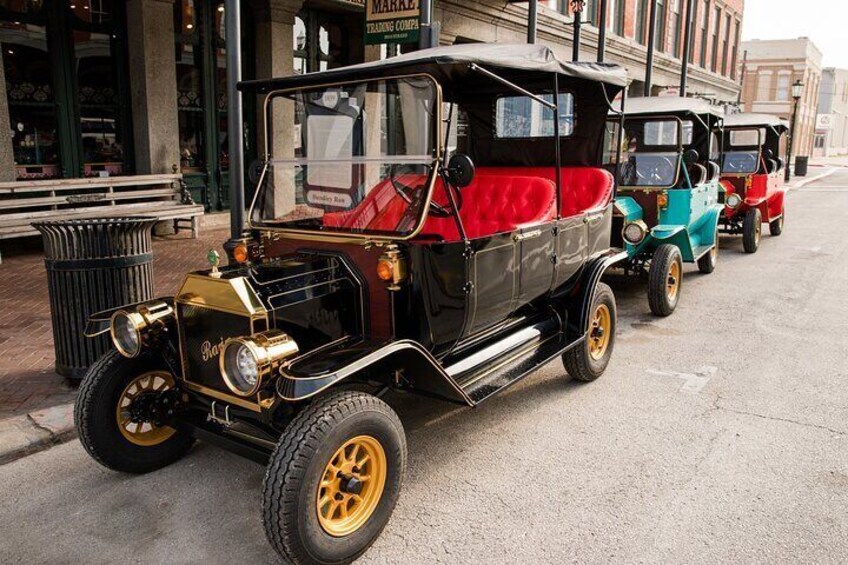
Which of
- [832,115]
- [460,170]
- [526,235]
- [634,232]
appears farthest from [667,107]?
[832,115]

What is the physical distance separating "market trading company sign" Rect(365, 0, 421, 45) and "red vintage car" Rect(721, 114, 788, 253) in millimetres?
6220

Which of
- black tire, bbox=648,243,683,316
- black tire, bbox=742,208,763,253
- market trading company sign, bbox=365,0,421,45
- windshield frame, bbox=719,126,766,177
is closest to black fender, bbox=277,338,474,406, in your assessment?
black tire, bbox=648,243,683,316

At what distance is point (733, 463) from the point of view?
4.07 m

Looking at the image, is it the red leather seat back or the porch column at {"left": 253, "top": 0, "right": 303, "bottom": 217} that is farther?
the porch column at {"left": 253, "top": 0, "right": 303, "bottom": 217}

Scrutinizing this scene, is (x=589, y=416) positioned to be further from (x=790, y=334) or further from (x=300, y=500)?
(x=790, y=334)

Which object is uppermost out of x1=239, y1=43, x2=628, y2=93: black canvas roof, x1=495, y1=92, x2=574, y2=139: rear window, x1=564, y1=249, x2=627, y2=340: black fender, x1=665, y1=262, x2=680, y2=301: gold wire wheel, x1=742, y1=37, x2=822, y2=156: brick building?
x1=742, y1=37, x2=822, y2=156: brick building

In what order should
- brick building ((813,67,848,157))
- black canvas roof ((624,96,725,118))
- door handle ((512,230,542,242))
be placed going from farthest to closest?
brick building ((813,67,848,157)) < black canvas roof ((624,96,725,118)) < door handle ((512,230,542,242))

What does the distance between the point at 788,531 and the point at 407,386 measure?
2.01 m

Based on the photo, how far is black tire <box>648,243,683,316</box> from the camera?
7.22 m

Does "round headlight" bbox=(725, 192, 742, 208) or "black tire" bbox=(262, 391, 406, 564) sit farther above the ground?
"round headlight" bbox=(725, 192, 742, 208)

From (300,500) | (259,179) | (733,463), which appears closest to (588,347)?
(733,463)

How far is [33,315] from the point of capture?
21.6ft

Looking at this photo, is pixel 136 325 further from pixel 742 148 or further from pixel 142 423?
pixel 742 148

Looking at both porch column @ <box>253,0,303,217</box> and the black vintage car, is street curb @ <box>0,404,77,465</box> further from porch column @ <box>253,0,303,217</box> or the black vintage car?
porch column @ <box>253,0,303,217</box>
